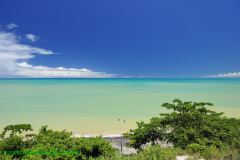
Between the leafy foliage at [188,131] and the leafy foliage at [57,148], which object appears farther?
the leafy foliage at [188,131]

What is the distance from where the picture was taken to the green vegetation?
1196cm

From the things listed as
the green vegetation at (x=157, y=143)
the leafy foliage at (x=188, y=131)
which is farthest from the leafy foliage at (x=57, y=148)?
the leafy foliage at (x=188, y=131)

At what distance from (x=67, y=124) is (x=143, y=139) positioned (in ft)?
56.4

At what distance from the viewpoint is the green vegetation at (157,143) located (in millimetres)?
11961

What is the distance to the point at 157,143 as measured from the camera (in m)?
15.2

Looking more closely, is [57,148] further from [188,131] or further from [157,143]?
[188,131]

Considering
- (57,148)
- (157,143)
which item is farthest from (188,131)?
(57,148)

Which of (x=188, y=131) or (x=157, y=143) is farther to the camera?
(x=188, y=131)

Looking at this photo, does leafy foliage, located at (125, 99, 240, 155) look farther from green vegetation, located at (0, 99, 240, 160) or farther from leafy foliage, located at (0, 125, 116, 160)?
leafy foliage, located at (0, 125, 116, 160)

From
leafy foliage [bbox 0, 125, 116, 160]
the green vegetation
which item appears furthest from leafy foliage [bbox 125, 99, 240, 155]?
leafy foliage [bbox 0, 125, 116, 160]

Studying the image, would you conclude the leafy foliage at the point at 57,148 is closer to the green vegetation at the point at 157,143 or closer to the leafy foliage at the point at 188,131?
the green vegetation at the point at 157,143

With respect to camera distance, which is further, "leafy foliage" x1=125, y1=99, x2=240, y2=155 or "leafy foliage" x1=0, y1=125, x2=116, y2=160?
"leafy foliage" x1=125, y1=99, x2=240, y2=155

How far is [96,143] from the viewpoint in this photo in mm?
12523

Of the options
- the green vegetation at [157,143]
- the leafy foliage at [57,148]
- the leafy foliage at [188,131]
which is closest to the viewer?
the leafy foliage at [57,148]
